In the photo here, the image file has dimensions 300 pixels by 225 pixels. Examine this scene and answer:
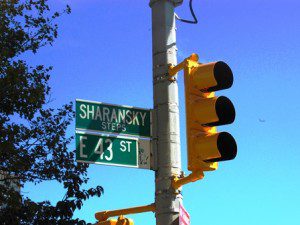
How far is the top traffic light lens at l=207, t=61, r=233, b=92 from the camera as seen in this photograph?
18.4 feet

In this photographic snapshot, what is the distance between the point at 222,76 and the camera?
561 cm

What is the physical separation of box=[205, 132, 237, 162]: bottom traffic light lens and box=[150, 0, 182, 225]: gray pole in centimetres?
59

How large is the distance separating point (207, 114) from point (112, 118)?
117 cm

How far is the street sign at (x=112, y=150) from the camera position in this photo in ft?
19.3

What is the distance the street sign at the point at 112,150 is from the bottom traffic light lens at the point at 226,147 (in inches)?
36.5

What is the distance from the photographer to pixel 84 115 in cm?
604

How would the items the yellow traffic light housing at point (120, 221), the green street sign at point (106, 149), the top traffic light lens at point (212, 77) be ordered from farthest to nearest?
1. the yellow traffic light housing at point (120, 221)
2. the green street sign at point (106, 149)
3. the top traffic light lens at point (212, 77)

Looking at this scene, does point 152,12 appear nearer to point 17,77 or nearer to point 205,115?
point 205,115

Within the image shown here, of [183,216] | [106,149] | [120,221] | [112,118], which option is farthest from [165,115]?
[120,221]

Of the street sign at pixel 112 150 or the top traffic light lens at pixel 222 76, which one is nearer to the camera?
the top traffic light lens at pixel 222 76

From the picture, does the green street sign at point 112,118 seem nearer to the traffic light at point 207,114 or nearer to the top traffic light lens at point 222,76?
the traffic light at point 207,114

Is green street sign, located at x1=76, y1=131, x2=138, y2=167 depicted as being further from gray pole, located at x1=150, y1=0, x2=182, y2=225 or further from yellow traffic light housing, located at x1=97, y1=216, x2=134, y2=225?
yellow traffic light housing, located at x1=97, y1=216, x2=134, y2=225

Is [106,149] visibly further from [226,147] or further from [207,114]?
[226,147]

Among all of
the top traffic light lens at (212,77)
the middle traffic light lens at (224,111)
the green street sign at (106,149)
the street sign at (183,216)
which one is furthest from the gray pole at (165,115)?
the middle traffic light lens at (224,111)
